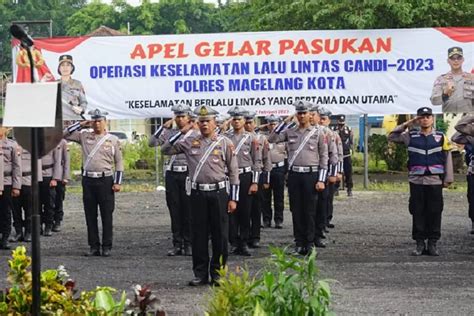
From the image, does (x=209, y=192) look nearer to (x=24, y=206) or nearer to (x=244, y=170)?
(x=244, y=170)

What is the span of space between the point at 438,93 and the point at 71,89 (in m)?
5.96

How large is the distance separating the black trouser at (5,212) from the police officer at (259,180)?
139 inches

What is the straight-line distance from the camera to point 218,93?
1767cm

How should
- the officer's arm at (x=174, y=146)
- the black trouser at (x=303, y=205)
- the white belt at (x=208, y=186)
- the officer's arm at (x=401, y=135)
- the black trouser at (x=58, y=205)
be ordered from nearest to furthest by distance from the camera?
the white belt at (x=208, y=186) → the officer's arm at (x=174, y=146) → the officer's arm at (x=401, y=135) → the black trouser at (x=303, y=205) → the black trouser at (x=58, y=205)

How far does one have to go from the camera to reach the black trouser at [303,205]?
1429 cm

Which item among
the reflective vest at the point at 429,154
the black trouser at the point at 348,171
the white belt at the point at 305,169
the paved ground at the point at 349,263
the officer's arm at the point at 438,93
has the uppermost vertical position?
the officer's arm at the point at 438,93

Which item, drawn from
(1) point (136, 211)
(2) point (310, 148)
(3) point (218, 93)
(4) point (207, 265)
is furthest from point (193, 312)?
(1) point (136, 211)

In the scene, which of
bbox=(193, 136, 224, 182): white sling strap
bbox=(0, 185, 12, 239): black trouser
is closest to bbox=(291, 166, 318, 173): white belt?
bbox=(193, 136, 224, 182): white sling strap

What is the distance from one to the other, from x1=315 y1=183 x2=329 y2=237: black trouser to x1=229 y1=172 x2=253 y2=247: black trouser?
1047 millimetres

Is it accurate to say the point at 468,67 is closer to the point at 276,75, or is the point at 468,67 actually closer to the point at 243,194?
the point at 276,75

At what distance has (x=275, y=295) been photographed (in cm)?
639

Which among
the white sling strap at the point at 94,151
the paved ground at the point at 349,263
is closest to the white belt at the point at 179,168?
the white sling strap at the point at 94,151

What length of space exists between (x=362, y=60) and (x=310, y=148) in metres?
3.67

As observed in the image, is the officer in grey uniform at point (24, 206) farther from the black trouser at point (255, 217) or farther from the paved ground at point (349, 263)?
the black trouser at point (255, 217)
